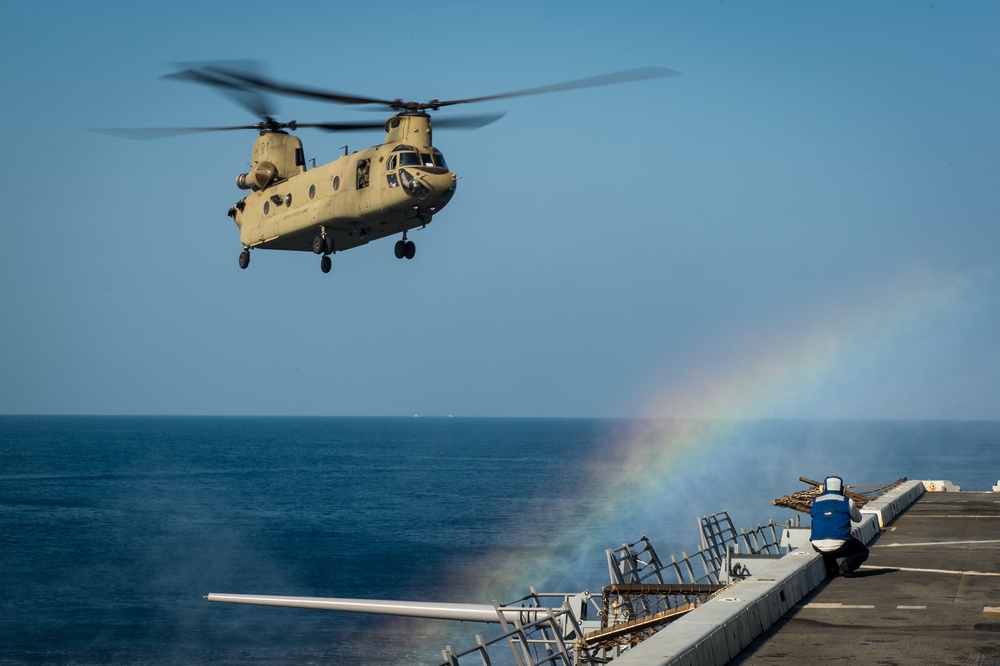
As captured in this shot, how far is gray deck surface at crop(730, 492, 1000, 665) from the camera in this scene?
13.1 meters

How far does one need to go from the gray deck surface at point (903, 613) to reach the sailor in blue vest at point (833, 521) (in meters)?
0.62

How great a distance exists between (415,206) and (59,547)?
9024 centimetres

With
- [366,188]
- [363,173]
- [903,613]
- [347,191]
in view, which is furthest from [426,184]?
[903,613]

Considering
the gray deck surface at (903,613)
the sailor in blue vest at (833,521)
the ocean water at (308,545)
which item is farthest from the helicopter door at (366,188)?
the ocean water at (308,545)

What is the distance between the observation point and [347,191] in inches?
1238

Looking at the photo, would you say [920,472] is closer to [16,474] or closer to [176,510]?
[176,510]

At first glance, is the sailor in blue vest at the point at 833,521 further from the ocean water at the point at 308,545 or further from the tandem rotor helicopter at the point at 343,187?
the ocean water at the point at 308,545

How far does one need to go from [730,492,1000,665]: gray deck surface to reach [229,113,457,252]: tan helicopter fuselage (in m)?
14.5

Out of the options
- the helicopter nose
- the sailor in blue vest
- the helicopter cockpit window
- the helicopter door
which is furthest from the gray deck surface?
the helicopter door

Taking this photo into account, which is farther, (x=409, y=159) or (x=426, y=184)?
(x=409, y=159)

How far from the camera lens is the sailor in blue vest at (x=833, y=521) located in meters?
17.7

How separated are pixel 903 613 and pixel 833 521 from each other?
7.44 ft

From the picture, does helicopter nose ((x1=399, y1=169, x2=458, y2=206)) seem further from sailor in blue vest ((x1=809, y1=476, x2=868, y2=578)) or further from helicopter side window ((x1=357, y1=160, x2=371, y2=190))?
sailor in blue vest ((x1=809, y1=476, x2=868, y2=578))

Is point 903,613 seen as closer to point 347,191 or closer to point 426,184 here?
point 426,184
